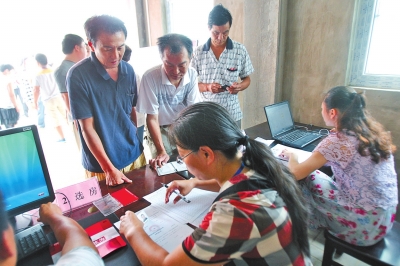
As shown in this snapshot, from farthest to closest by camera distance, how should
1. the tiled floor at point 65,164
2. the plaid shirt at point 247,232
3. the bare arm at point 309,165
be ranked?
the tiled floor at point 65,164 → the bare arm at point 309,165 → the plaid shirt at point 247,232

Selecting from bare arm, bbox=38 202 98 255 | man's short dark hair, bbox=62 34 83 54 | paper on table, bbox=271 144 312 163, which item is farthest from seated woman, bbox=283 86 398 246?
man's short dark hair, bbox=62 34 83 54

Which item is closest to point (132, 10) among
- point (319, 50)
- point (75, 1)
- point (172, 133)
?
point (75, 1)

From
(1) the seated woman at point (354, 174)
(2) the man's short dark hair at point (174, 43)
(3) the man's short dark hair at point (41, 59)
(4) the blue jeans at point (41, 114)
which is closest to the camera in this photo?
(1) the seated woman at point (354, 174)

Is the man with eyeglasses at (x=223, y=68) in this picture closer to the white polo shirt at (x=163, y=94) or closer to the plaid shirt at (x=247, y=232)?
the white polo shirt at (x=163, y=94)

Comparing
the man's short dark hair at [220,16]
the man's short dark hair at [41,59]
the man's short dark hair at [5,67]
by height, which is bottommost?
the man's short dark hair at [5,67]

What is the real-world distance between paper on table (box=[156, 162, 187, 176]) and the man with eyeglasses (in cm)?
96

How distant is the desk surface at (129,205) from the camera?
2.37ft

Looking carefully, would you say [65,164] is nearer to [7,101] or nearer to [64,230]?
[7,101]

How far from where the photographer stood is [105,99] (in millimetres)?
1316

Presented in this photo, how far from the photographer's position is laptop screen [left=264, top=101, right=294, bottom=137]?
6.08 ft

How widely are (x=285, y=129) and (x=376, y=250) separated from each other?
1.07 meters

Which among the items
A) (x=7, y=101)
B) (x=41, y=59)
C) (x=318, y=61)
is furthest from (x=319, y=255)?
(x=7, y=101)

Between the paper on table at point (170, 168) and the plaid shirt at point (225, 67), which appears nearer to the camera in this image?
the paper on table at point (170, 168)

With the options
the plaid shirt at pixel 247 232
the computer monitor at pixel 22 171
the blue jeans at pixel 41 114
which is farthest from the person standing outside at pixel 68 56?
the blue jeans at pixel 41 114
